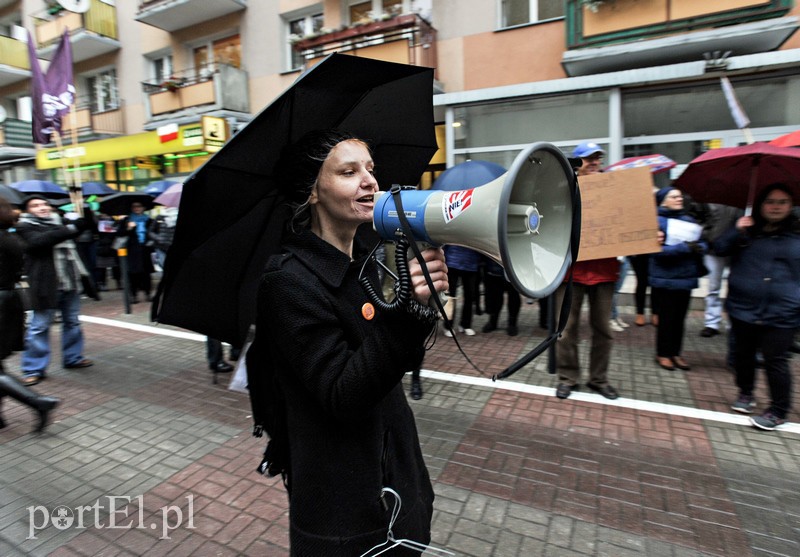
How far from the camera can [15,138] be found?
18.4m

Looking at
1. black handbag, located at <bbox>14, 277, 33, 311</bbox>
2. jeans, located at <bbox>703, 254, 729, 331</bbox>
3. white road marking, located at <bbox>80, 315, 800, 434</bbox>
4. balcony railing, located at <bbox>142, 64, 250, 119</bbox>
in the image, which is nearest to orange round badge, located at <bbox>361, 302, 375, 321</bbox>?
white road marking, located at <bbox>80, 315, 800, 434</bbox>

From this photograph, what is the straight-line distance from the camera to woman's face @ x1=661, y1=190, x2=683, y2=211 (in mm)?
4922

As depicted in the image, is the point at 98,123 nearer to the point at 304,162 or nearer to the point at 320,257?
the point at 304,162

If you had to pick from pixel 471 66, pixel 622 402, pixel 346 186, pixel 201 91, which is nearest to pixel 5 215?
pixel 346 186

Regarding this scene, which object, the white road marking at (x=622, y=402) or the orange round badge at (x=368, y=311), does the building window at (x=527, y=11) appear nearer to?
the white road marking at (x=622, y=402)

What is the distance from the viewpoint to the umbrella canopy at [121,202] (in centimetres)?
920

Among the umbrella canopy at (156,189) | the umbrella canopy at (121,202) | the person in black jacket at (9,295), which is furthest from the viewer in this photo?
the umbrella canopy at (156,189)

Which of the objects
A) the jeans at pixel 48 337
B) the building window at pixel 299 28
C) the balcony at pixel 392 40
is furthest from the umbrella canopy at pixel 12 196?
the building window at pixel 299 28

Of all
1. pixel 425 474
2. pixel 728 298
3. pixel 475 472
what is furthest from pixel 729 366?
pixel 425 474

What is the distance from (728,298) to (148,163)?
52.9 feet

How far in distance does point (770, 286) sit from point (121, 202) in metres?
9.98

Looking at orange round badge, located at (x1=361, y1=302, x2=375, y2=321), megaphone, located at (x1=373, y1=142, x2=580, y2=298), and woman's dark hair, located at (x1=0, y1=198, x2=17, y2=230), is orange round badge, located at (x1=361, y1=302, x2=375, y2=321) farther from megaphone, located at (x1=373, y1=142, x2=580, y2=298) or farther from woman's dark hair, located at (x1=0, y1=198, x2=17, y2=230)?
woman's dark hair, located at (x1=0, y1=198, x2=17, y2=230)

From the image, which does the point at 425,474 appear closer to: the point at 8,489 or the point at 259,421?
the point at 259,421

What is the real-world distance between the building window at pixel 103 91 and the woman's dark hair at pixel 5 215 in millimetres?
14523
